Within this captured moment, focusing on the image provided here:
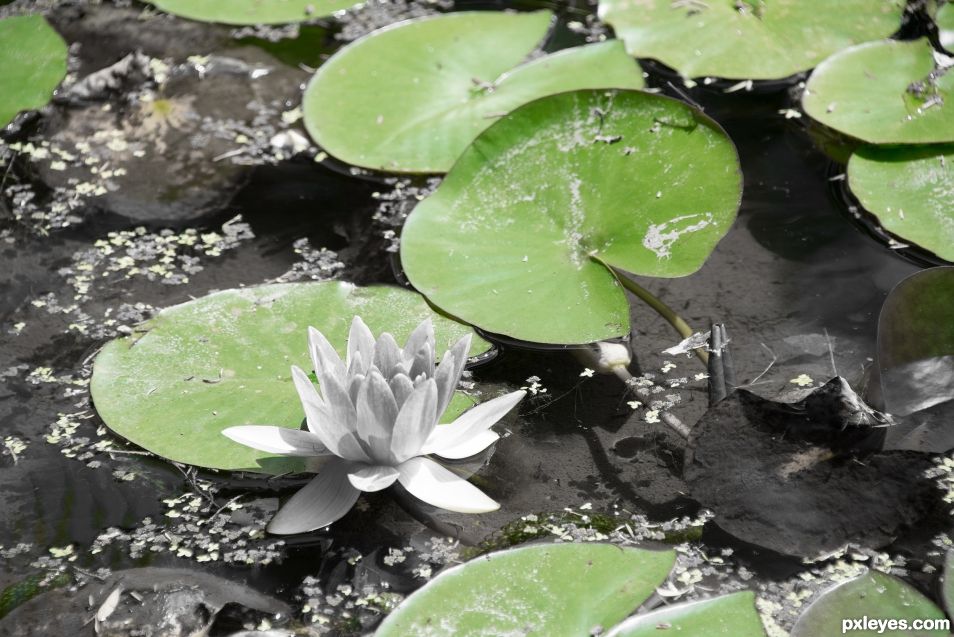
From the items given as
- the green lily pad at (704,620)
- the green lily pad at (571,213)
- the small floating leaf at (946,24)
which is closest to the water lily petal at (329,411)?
the green lily pad at (571,213)

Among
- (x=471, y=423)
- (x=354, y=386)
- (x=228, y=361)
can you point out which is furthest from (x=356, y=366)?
(x=228, y=361)

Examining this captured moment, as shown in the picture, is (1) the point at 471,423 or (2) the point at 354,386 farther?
(1) the point at 471,423

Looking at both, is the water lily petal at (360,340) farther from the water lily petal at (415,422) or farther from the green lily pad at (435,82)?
the green lily pad at (435,82)

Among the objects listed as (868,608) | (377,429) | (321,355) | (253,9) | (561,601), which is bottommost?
(868,608)

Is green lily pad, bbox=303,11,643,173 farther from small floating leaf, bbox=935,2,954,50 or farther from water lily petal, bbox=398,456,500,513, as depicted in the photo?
water lily petal, bbox=398,456,500,513

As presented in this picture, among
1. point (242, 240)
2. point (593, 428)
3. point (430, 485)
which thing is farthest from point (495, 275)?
point (242, 240)

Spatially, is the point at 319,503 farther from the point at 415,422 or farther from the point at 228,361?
the point at 228,361

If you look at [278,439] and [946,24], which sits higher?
[946,24]
